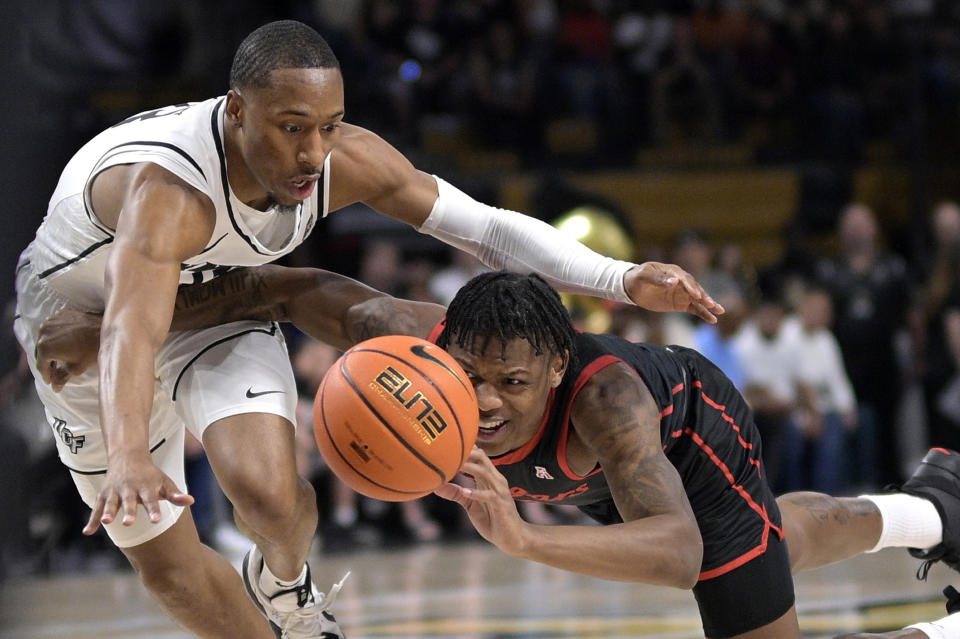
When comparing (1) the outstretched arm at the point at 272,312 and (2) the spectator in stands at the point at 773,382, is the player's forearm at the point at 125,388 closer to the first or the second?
(1) the outstretched arm at the point at 272,312

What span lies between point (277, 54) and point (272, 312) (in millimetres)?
1124

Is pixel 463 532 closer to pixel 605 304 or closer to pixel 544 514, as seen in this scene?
pixel 544 514

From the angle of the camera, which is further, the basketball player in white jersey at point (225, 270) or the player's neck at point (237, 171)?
the player's neck at point (237, 171)

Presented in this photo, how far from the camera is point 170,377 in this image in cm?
426

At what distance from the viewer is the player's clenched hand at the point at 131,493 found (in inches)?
112

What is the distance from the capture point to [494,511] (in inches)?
121

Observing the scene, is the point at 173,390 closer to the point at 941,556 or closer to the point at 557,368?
the point at 557,368

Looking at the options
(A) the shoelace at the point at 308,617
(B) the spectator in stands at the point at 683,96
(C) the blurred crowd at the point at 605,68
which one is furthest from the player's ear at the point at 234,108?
(B) the spectator in stands at the point at 683,96

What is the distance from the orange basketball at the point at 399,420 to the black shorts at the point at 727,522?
0.99 metres

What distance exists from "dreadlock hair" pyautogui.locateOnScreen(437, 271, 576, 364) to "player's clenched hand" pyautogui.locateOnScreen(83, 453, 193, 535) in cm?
104

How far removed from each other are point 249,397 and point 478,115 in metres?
8.81

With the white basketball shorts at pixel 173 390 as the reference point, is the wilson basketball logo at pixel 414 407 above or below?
above

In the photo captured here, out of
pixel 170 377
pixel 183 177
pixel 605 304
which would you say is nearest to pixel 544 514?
pixel 605 304

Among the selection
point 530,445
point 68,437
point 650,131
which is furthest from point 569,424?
point 650,131
